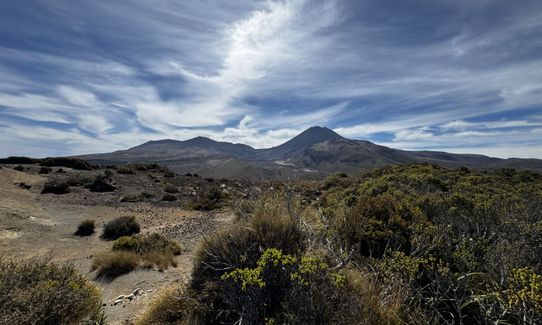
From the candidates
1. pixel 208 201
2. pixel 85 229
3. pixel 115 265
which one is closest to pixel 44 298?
pixel 115 265

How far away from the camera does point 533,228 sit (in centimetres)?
→ 447

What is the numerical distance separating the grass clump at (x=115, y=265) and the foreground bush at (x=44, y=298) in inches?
98.9

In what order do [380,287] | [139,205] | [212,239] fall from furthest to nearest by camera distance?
[139,205] < [212,239] < [380,287]

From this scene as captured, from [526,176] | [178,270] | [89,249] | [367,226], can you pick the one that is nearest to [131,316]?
[178,270]

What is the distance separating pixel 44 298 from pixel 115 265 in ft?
12.0

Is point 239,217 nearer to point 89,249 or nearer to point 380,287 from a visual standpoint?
point 380,287

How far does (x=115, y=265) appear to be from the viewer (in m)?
6.65

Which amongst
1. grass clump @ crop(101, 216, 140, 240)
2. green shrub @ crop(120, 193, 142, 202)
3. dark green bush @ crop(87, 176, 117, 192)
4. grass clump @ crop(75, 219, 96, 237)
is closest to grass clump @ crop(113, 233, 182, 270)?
grass clump @ crop(101, 216, 140, 240)

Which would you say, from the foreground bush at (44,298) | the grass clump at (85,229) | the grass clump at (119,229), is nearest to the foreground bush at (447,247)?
the foreground bush at (44,298)

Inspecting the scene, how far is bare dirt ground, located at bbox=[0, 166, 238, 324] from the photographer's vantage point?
5.69m

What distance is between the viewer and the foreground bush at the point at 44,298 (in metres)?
3.01

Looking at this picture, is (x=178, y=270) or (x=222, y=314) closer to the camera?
(x=222, y=314)

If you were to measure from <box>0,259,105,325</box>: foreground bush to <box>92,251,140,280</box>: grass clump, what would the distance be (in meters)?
2.51

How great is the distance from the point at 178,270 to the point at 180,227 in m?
5.10
